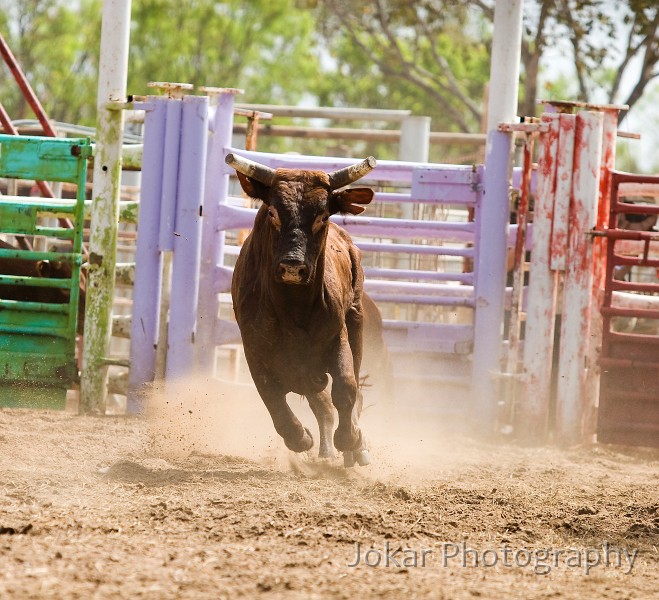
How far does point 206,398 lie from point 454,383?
6.07 feet

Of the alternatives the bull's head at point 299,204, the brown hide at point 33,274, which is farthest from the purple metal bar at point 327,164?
the bull's head at point 299,204

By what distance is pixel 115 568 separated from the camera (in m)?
3.96

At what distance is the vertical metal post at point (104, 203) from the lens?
834cm

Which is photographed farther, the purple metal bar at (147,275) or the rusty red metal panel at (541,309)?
the purple metal bar at (147,275)

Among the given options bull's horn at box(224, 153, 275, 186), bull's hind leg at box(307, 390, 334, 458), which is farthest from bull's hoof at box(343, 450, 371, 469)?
bull's horn at box(224, 153, 275, 186)

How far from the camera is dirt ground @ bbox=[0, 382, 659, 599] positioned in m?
3.94

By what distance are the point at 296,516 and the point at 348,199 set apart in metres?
2.02

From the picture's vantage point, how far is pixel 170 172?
8.35 metres

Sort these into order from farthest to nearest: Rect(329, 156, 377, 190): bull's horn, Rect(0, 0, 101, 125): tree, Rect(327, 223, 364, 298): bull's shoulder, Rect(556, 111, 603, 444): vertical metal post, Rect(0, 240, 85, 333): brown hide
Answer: Rect(0, 0, 101, 125): tree, Rect(0, 240, 85, 333): brown hide, Rect(556, 111, 603, 444): vertical metal post, Rect(327, 223, 364, 298): bull's shoulder, Rect(329, 156, 377, 190): bull's horn

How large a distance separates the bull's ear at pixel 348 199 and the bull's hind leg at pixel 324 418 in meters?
1.08

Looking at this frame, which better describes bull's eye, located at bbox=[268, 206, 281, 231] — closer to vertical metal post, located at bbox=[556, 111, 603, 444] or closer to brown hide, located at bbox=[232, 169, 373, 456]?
brown hide, located at bbox=[232, 169, 373, 456]

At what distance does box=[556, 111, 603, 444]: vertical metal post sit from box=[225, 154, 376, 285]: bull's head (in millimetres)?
2390

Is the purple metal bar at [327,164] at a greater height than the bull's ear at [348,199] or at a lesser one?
greater

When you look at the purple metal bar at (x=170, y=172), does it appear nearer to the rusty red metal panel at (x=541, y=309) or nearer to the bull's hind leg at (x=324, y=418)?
the bull's hind leg at (x=324, y=418)
